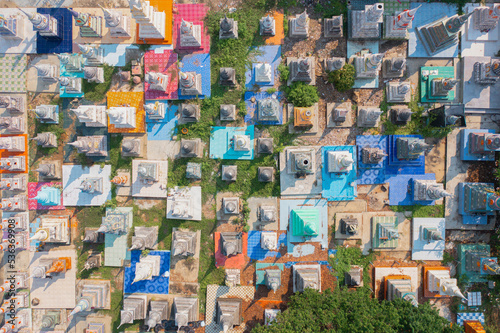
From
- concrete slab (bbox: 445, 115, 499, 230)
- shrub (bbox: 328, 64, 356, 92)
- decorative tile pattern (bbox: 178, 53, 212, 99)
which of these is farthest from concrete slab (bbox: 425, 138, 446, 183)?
decorative tile pattern (bbox: 178, 53, 212, 99)

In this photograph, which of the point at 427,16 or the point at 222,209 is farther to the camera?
the point at 222,209

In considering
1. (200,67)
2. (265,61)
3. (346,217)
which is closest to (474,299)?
(346,217)

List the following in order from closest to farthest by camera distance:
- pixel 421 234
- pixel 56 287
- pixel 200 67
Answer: pixel 421 234
pixel 200 67
pixel 56 287

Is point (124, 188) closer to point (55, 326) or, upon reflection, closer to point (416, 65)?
point (55, 326)

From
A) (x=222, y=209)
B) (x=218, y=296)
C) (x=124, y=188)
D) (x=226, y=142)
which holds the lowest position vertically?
(x=218, y=296)

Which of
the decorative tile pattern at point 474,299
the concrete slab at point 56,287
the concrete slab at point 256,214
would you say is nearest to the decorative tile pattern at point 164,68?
the concrete slab at point 256,214

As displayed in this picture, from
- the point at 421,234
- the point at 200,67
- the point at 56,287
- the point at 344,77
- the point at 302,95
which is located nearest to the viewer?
the point at 344,77
